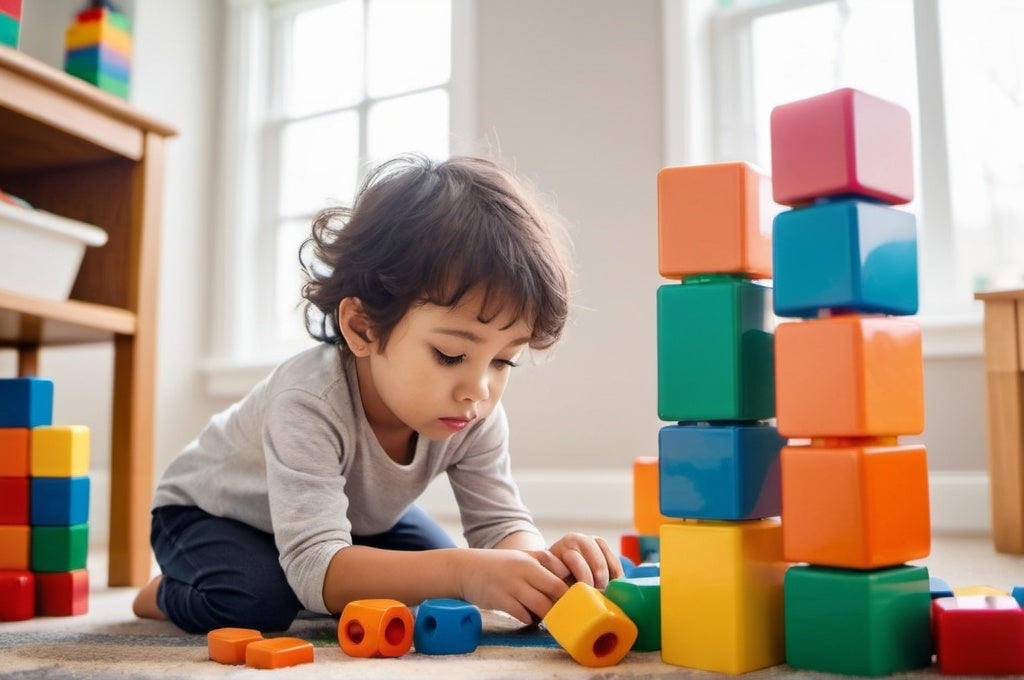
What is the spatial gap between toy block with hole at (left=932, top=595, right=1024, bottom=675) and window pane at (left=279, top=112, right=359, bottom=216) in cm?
234

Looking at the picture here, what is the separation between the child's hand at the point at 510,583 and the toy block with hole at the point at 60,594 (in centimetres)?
52

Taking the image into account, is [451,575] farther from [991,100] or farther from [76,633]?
→ [991,100]

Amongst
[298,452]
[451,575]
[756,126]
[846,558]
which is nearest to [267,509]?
[298,452]

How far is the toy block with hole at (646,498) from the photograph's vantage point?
4.56 feet

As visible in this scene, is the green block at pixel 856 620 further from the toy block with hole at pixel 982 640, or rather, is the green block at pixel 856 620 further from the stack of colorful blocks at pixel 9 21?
the stack of colorful blocks at pixel 9 21

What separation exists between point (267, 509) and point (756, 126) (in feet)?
5.17

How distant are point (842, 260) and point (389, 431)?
0.58 m

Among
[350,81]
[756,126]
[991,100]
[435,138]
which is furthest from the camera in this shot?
[350,81]

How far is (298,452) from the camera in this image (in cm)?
97

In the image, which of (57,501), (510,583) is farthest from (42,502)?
(510,583)

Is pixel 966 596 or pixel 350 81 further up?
pixel 350 81

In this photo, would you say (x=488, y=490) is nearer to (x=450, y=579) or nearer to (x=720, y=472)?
(x=450, y=579)

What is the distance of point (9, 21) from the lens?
1.41 meters

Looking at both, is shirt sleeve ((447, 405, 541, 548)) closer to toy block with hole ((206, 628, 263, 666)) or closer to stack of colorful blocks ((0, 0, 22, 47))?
toy block with hole ((206, 628, 263, 666))
